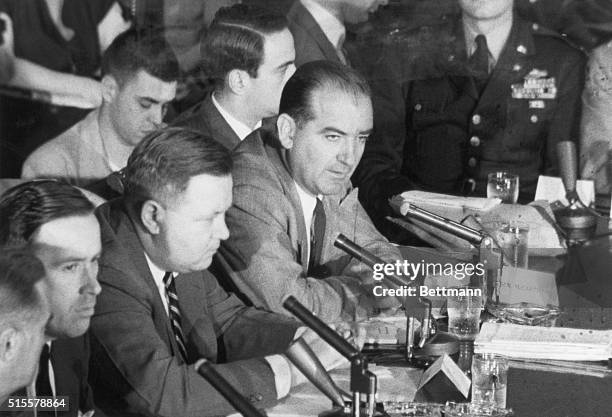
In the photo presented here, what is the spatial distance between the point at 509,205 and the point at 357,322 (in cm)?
70

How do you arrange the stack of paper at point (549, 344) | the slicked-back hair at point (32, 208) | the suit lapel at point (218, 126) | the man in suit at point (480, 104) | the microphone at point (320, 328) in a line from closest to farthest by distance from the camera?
the microphone at point (320, 328) → the slicked-back hair at point (32, 208) → the stack of paper at point (549, 344) → the suit lapel at point (218, 126) → the man in suit at point (480, 104)

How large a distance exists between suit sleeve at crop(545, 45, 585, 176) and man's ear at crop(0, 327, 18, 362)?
6.14ft

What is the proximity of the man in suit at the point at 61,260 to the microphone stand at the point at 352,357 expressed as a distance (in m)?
0.78

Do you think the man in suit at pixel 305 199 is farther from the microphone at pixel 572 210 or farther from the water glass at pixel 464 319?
the microphone at pixel 572 210

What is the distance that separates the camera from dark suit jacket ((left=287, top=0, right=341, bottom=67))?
3.44 metres

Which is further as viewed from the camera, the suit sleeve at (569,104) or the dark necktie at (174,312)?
the suit sleeve at (569,104)

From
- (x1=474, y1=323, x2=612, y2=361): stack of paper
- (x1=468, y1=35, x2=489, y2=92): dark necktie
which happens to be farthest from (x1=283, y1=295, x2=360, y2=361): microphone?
(x1=468, y1=35, x2=489, y2=92): dark necktie

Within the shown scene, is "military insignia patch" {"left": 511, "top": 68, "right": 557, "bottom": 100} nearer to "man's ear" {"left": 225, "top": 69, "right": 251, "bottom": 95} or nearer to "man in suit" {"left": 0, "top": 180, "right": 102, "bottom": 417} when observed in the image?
"man's ear" {"left": 225, "top": 69, "right": 251, "bottom": 95}

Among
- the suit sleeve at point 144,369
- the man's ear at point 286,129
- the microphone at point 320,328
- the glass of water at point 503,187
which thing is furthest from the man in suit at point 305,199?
the microphone at point 320,328

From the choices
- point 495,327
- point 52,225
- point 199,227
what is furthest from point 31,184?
point 495,327

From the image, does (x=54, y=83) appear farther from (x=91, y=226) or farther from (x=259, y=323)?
(x=259, y=323)

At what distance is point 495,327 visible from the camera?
3.46 meters

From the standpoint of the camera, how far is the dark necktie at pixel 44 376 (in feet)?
9.74

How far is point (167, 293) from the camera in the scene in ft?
10.3
